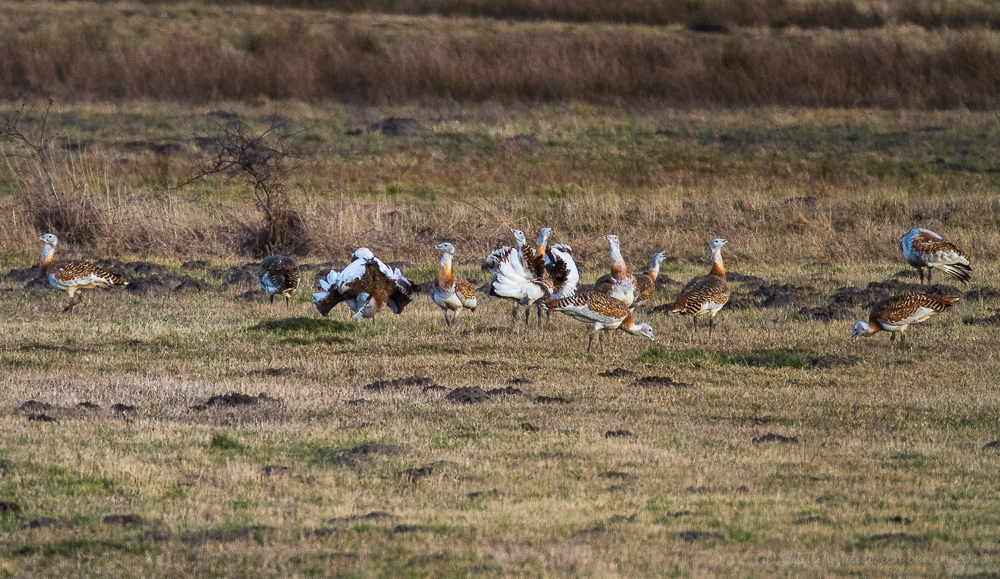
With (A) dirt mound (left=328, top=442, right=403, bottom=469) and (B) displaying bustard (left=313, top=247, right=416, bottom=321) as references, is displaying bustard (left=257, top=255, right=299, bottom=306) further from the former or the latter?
(A) dirt mound (left=328, top=442, right=403, bottom=469)

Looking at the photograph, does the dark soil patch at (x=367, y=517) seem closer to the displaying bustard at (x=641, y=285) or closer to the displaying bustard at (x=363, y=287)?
the displaying bustard at (x=641, y=285)

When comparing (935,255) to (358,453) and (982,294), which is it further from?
(358,453)

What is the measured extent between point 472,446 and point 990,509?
12.8 feet

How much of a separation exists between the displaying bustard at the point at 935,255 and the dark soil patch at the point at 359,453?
12789 mm

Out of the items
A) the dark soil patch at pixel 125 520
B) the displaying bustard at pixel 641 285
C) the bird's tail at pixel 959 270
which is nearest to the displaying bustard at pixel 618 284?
the displaying bustard at pixel 641 285

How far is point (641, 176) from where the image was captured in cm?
3722

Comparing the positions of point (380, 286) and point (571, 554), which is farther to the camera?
point (380, 286)


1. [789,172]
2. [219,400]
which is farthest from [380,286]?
[789,172]

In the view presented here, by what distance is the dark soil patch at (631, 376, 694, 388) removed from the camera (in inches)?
481

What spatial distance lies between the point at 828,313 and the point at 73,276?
10.9 metres

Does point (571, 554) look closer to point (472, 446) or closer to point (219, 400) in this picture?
point (472, 446)

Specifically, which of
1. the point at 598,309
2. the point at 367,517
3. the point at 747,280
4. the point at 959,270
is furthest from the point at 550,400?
the point at 959,270

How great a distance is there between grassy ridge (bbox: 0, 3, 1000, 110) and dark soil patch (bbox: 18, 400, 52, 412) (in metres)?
40.4

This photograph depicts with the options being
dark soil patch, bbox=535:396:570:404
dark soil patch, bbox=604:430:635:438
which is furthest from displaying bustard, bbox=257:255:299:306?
dark soil patch, bbox=604:430:635:438
